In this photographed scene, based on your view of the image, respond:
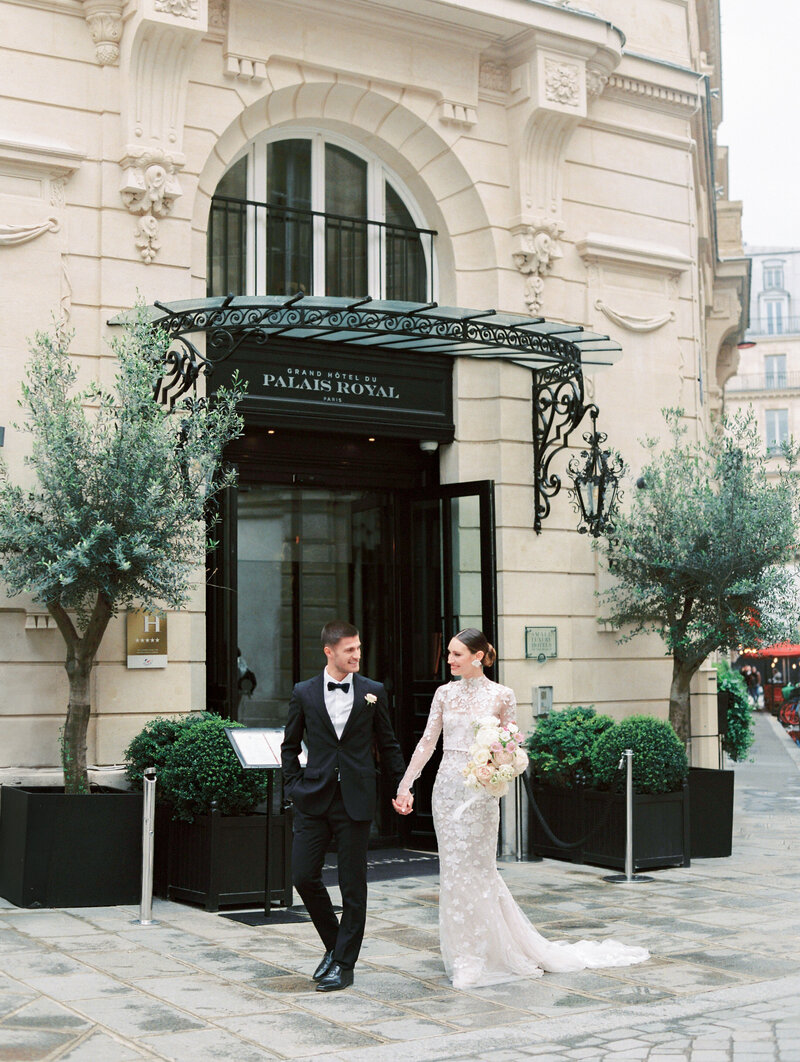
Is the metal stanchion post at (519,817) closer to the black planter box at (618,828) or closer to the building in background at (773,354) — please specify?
the black planter box at (618,828)

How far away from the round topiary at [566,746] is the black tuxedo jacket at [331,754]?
419cm

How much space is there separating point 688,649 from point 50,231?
6555 mm

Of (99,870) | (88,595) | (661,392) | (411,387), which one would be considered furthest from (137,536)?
(661,392)

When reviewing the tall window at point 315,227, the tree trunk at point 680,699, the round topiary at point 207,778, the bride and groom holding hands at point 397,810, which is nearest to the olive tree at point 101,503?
the round topiary at point 207,778

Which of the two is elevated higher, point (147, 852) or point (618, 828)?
point (147, 852)

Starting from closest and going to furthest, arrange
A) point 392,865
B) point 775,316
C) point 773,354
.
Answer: point 392,865 → point 773,354 → point 775,316

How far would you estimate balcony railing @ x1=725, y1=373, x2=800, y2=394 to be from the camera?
65875 mm

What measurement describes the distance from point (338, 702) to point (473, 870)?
4.00 ft

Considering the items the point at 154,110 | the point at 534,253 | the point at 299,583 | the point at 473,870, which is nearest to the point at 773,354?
the point at 534,253

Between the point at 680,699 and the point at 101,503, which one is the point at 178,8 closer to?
the point at 101,503

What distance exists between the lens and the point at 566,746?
11.1m

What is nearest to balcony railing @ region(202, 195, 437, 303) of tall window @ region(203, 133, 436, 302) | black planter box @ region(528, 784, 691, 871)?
tall window @ region(203, 133, 436, 302)

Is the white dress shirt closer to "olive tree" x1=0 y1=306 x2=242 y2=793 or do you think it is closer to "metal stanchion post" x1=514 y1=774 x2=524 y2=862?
"olive tree" x1=0 y1=306 x2=242 y2=793

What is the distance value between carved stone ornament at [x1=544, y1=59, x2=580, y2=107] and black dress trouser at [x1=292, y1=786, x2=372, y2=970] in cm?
770
